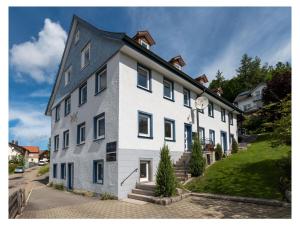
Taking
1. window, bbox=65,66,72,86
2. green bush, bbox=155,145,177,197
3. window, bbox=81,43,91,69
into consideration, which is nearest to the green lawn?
green bush, bbox=155,145,177,197

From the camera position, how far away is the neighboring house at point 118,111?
14.1 meters

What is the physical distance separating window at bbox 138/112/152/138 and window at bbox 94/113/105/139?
229cm

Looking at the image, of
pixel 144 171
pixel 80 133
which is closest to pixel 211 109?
pixel 144 171

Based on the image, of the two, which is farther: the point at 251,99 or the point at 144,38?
the point at 251,99

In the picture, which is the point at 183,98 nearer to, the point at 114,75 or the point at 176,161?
the point at 176,161

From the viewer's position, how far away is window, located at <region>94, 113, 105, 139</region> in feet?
52.1

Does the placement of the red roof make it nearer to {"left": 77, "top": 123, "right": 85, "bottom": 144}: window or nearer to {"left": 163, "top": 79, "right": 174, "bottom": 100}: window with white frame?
{"left": 77, "top": 123, "right": 85, "bottom": 144}: window

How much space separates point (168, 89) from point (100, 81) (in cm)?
491

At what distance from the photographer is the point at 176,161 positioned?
17.9m

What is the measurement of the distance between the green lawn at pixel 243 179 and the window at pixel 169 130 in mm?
3263

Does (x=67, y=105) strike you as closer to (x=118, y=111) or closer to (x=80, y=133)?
(x=80, y=133)

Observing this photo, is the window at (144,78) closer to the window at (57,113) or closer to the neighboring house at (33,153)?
the window at (57,113)

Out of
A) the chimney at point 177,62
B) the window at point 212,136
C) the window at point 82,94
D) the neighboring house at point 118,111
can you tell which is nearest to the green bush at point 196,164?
the neighboring house at point 118,111

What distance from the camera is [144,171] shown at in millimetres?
15336
